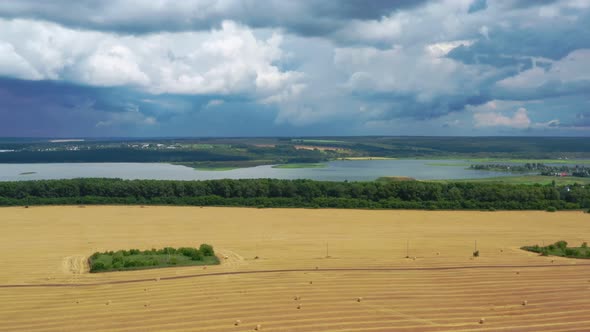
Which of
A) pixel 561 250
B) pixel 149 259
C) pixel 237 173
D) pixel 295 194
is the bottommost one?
pixel 561 250

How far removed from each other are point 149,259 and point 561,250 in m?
27.6

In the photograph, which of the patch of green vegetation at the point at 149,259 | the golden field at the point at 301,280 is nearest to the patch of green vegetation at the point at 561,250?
the golden field at the point at 301,280

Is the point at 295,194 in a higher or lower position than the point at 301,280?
higher

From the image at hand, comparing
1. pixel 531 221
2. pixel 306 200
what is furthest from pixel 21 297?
pixel 531 221

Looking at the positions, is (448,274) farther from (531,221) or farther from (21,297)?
(531,221)

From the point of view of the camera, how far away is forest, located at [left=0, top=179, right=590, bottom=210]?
6075cm

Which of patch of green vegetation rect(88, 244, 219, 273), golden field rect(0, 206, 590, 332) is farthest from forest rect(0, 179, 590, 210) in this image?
patch of green vegetation rect(88, 244, 219, 273)

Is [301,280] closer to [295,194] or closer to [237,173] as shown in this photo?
[295,194]

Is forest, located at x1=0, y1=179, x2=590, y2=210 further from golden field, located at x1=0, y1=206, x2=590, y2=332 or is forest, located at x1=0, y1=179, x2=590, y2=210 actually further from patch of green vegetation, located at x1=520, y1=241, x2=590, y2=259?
patch of green vegetation, located at x1=520, y1=241, x2=590, y2=259

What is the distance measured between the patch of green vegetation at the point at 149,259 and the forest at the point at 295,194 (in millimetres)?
28137

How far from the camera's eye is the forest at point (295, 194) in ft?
199

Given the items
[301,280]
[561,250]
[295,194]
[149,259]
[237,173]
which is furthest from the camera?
[237,173]

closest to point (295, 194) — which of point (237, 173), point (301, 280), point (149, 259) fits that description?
point (149, 259)

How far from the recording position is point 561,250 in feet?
118
